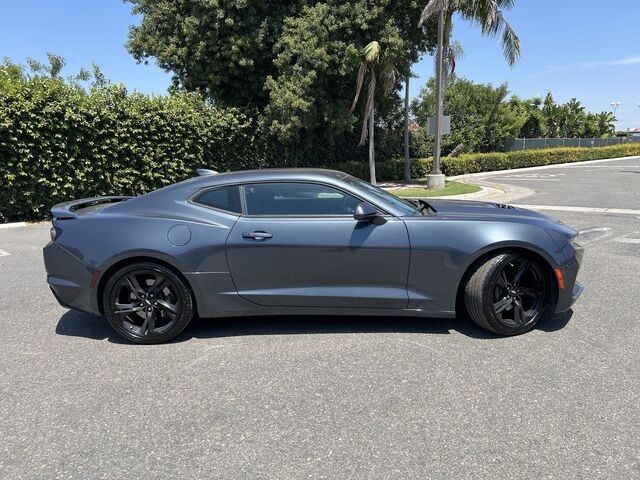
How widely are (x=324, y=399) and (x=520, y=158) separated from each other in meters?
30.9

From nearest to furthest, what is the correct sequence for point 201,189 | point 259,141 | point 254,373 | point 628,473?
point 628,473 → point 254,373 → point 201,189 → point 259,141

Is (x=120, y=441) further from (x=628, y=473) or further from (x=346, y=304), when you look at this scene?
(x=628, y=473)

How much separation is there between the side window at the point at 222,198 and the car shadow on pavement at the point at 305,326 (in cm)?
108

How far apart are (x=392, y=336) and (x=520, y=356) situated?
0.97 metres

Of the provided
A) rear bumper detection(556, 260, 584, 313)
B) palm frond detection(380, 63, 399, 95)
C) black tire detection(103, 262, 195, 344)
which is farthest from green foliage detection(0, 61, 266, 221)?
rear bumper detection(556, 260, 584, 313)

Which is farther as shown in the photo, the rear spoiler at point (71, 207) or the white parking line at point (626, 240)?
the white parking line at point (626, 240)

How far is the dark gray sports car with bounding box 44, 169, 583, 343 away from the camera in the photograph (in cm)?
385

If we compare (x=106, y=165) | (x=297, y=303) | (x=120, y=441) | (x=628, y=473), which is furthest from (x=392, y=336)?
(x=106, y=165)

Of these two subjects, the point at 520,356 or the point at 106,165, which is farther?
the point at 106,165

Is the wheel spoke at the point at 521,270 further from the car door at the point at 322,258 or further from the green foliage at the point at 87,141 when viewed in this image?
the green foliage at the point at 87,141

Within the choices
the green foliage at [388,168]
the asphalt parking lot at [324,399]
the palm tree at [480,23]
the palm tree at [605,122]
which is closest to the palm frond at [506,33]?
the palm tree at [480,23]

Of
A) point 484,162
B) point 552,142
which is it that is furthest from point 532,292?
point 552,142

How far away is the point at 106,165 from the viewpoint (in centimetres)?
1226

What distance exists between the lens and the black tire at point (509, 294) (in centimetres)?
384
